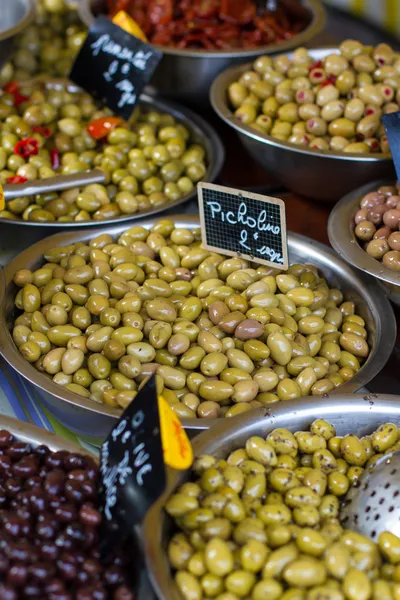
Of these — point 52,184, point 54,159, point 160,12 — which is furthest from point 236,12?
point 52,184

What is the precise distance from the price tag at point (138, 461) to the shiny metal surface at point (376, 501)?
0.31m

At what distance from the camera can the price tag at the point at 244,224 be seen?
1.79 meters

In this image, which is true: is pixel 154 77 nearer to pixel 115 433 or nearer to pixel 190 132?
pixel 190 132

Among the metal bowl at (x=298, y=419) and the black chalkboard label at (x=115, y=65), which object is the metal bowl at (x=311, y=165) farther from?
the metal bowl at (x=298, y=419)

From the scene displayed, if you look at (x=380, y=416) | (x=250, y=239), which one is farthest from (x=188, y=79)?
(x=380, y=416)

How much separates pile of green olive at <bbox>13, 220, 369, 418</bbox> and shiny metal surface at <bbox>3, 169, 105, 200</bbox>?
26cm

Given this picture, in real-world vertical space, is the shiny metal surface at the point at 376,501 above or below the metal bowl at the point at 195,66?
below

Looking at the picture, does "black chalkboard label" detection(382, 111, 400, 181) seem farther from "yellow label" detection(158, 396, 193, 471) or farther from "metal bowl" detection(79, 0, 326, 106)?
"yellow label" detection(158, 396, 193, 471)

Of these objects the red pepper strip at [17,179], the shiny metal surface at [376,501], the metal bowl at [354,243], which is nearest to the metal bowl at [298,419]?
the shiny metal surface at [376,501]

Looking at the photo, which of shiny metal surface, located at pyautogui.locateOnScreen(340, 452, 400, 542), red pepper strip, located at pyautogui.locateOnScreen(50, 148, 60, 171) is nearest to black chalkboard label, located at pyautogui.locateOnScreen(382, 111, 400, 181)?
shiny metal surface, located at pyautogui.locateOnScreen(340, 452, 400, 542)

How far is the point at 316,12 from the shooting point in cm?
300

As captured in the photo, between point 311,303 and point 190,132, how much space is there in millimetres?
1032

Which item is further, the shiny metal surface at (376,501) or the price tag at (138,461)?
the shiny metal surface at (376,501)

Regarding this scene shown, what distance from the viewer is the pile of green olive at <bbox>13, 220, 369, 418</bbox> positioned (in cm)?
162
